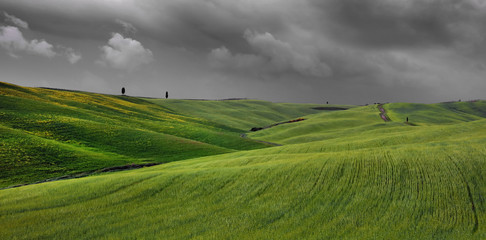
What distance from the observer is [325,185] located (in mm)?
20562

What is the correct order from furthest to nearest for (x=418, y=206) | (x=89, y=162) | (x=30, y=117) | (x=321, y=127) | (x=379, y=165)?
(x=321, y=127)
(x=30, y=117)
(x=89, y=162)
(x=379, y=165)
(x=418, y=206)

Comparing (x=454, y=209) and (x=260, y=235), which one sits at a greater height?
(x=454, y=209)

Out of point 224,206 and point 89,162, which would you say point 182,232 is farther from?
point 89,162

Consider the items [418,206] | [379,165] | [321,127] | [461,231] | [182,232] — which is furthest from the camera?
[321,127]

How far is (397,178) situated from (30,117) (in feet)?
216

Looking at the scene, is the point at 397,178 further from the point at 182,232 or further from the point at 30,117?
the point at 30,117

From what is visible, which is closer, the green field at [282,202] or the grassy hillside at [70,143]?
the green field at [282,202]

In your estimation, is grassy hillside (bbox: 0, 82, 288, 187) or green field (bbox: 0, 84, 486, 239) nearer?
green field (bbox: 0, 84, 486, 239)

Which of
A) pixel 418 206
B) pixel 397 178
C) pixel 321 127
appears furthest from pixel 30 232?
pixel 321 127

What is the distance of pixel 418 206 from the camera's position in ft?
54.0

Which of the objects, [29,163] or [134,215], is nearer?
[134,215]

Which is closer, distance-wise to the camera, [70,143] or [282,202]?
[282,202]

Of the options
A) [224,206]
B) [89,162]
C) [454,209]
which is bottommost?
[89,162]

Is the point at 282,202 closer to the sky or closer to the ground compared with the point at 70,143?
closer to the sky
